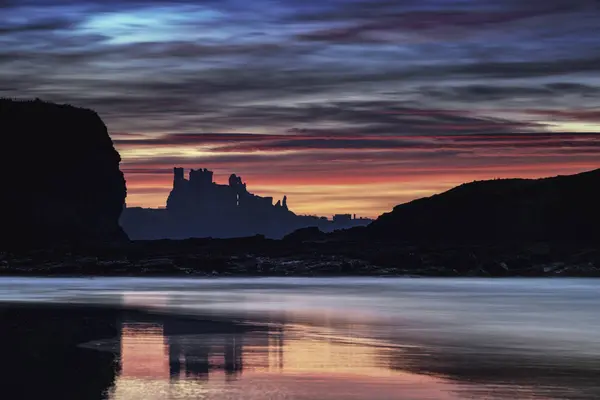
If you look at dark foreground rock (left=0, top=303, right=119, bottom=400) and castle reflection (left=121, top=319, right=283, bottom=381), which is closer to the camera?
dark foreground rock (left=0, top=303, right=119, bottom=400)

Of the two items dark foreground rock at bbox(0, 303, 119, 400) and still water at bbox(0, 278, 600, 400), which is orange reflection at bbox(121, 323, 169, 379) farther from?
dark foreground rock at bbox(0, 303, 119, 400)

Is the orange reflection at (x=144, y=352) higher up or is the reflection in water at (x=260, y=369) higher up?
the orange reflection at (x=144, y=352)

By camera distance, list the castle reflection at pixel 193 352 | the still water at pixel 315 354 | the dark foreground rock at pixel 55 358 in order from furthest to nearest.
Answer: the castle reflection at pixel 193 352 → the still water at pixel 315 354 → the dark foreground rock at pixel 55 358

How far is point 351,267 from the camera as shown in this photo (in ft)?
620

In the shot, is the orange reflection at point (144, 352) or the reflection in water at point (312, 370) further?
the orange reflection at point (144, 352)

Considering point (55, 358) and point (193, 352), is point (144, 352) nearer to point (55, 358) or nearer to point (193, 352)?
point (193, 352)

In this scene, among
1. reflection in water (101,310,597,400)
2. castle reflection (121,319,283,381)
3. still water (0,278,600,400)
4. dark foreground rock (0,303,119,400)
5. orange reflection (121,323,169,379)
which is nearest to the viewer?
reflection in water (101,310,597,400)

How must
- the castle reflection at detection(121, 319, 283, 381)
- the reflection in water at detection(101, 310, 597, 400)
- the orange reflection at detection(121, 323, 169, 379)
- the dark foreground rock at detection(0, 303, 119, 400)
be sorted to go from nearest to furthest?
the reflection in water at detection(101, 310, 597, 400)
the dark foreground rock at detection(0, 303, 119, 400)
the orange reflection at detection(121, 323, 169, 379)
the castle reflection at detection(121, 319, 283, 381)

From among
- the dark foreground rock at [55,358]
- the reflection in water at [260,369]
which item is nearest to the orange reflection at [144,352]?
Answer: the reflection in water at [260,369]

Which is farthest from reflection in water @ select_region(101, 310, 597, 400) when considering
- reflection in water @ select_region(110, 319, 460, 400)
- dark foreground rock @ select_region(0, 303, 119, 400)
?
dark foreground rock @ select_region(0, 303, 119, 400)

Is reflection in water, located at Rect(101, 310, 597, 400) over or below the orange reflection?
below

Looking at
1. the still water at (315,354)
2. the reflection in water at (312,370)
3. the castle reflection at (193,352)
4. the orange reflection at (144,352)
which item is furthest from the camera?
the castle reflection at (193,352)

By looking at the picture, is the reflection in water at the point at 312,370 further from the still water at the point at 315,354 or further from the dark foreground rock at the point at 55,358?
the dark foreground rock at the point at 55,358

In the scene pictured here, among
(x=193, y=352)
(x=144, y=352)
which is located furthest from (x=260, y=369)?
(x=144, y=352)
